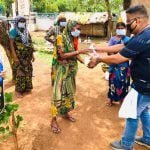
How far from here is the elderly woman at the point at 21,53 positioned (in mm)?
6500

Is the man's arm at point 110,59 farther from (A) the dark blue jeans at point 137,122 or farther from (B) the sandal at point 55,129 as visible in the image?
(B) the sandal at point 55,129

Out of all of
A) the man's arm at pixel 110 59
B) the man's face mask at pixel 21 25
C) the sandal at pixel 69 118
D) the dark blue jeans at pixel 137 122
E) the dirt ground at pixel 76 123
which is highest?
the man's face mask at pixel 21 25

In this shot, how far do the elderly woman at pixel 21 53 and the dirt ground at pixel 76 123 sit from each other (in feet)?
0.89

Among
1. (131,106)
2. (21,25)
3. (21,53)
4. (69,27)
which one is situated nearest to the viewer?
(131,106)

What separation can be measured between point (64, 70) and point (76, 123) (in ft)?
3.34

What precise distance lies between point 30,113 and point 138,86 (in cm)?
259

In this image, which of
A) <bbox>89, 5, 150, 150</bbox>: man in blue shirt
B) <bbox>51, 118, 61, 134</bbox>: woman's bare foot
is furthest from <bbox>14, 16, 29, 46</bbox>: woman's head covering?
<bbox>89, 5, 150, 150</bbox>: man in blue shirt

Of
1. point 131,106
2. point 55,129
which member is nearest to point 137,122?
point 131,106

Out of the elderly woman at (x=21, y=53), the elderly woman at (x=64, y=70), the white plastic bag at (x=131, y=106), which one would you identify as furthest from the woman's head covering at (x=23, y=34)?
the white plastic bag at (x=131, y=106)

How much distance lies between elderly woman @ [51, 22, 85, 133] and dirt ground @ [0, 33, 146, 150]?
28cm

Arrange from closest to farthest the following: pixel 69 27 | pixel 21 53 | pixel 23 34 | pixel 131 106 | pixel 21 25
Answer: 1. pixel 131 106
2. pixel 69 27
3. pixel 21 25
4. pixel 23 34
5. pixel 21 53

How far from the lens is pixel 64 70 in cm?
497

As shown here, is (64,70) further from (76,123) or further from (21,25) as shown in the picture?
(21,25)

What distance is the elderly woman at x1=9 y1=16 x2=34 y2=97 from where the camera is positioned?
650 centimetres
